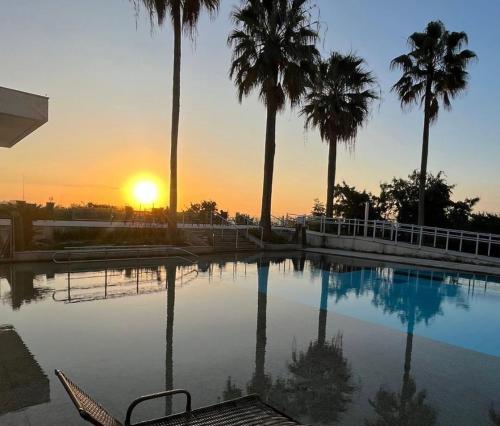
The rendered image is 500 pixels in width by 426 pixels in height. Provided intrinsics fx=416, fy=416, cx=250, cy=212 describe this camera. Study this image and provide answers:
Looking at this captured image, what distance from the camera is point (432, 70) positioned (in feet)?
69.5

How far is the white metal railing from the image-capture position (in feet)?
59.2

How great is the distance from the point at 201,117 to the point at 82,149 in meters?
6.07

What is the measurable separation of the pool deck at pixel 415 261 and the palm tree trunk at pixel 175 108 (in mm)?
8330

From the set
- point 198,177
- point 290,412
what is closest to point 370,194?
point 198,177

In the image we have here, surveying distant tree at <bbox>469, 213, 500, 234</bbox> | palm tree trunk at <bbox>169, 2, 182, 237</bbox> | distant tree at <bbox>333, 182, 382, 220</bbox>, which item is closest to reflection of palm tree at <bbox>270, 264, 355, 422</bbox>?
palm tree trunk at <bbox>169, 2, 182, 237</bbox>

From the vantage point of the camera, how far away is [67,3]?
491 inches

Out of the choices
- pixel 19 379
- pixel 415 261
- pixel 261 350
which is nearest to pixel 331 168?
pixel 415 261

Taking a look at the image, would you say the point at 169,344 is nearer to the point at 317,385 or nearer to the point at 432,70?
Answer: the point at 317,385

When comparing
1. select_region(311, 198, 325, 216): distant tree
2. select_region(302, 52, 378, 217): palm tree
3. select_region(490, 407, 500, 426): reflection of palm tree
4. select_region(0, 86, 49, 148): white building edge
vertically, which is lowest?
select_region(490, 407, 500, 426): reflection of palm tree

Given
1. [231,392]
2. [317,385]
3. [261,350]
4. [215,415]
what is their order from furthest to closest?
[261,350], [317,385], [231,392], [215,415]

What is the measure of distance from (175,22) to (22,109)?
9.47 m

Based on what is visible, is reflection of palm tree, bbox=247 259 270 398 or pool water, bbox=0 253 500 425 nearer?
pool water, bbox=0 253 500 425

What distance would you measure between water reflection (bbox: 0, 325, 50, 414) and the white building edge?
5.54 metres

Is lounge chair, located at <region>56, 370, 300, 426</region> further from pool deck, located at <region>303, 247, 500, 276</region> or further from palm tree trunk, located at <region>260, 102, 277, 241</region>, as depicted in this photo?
palm tree trunk, located at <region>260, 102, 277, 241</region>
